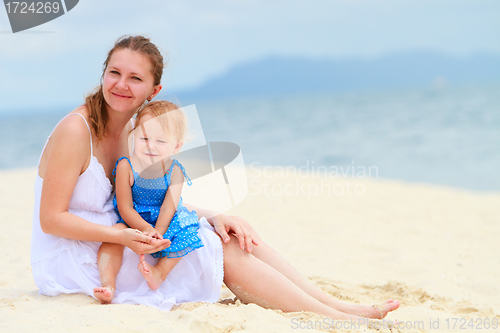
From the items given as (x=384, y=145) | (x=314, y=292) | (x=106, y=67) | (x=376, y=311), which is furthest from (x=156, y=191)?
(x=384, y=145)

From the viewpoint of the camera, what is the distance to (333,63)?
67.0 metres

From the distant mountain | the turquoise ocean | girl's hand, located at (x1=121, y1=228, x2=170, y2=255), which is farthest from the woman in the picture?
the distant mountain

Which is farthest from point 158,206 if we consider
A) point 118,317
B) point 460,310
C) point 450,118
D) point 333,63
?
point 333,63

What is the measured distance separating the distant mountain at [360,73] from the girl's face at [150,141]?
170 ft

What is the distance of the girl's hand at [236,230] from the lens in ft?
7.44

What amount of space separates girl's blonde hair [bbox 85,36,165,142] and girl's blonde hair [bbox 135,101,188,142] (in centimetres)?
16

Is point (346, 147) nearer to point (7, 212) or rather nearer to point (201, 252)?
point (7, 212)

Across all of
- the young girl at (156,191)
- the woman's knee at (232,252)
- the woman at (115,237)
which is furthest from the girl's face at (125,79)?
the woman's knee at (232,252)

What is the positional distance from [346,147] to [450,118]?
6673 mm

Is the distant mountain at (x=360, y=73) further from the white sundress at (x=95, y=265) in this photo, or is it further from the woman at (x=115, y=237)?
the white sundress at (x=95, y=265)

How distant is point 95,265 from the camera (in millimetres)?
2170

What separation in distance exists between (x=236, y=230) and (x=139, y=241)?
0.53m

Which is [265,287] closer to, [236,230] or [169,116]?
[236,230]

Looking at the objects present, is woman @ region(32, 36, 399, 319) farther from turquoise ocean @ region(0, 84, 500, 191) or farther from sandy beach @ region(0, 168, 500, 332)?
turquoise ocean @ region(0, 84, 500, 191)
